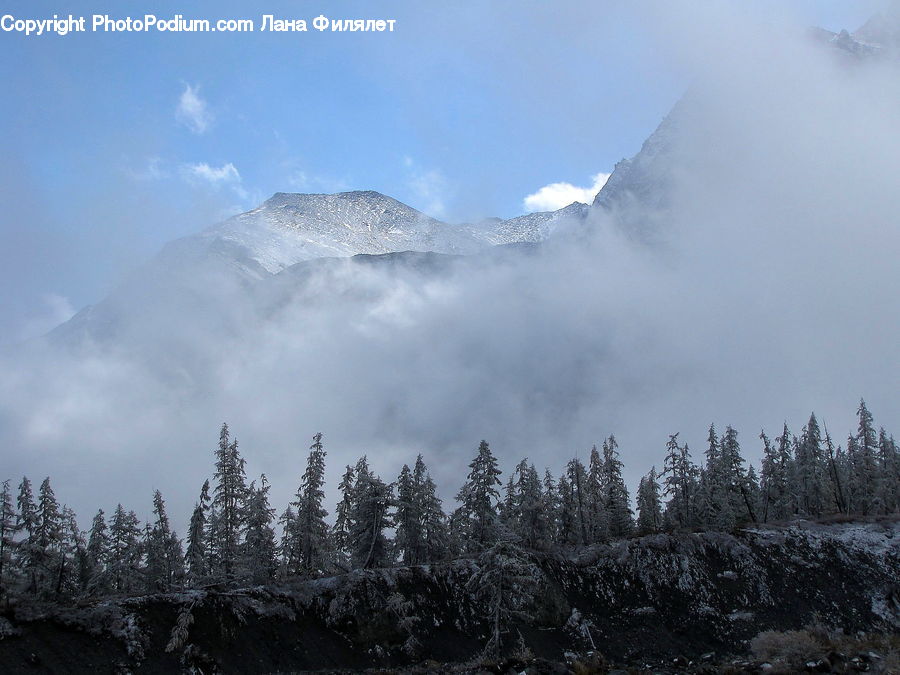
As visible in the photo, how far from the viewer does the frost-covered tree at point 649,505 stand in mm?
88375

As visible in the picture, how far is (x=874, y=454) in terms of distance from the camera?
302 feet

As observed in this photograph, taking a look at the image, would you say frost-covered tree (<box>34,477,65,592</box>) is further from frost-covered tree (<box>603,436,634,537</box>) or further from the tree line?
frost-covered tree (<box>603,436,634,537</box>)

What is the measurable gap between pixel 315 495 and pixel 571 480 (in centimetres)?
3706

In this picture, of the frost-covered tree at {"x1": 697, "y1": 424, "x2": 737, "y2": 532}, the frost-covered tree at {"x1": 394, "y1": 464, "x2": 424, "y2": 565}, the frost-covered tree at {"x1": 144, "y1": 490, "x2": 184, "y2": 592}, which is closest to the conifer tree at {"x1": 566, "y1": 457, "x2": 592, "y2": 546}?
the frost-covered tree at {"x1": 697, "y1": 424, "x2": 737, "y2": 532}

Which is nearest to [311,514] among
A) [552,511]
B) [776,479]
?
[552,511]

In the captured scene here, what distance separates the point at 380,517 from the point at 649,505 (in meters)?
45.4

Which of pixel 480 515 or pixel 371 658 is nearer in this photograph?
pixel 371 658

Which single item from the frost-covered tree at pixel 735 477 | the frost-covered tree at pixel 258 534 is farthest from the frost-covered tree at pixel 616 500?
the frost-covered tree at pixel 258 534

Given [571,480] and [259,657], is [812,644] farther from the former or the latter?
[571,480]

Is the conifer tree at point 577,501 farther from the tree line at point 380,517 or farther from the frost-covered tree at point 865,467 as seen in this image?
the frost-covered tree at point 865,467

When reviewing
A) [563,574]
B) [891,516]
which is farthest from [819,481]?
[563,574]

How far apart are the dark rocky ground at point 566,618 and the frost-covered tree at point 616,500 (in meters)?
14.9

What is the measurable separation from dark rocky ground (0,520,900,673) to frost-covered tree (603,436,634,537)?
14.9 metres

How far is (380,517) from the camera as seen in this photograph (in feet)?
201
